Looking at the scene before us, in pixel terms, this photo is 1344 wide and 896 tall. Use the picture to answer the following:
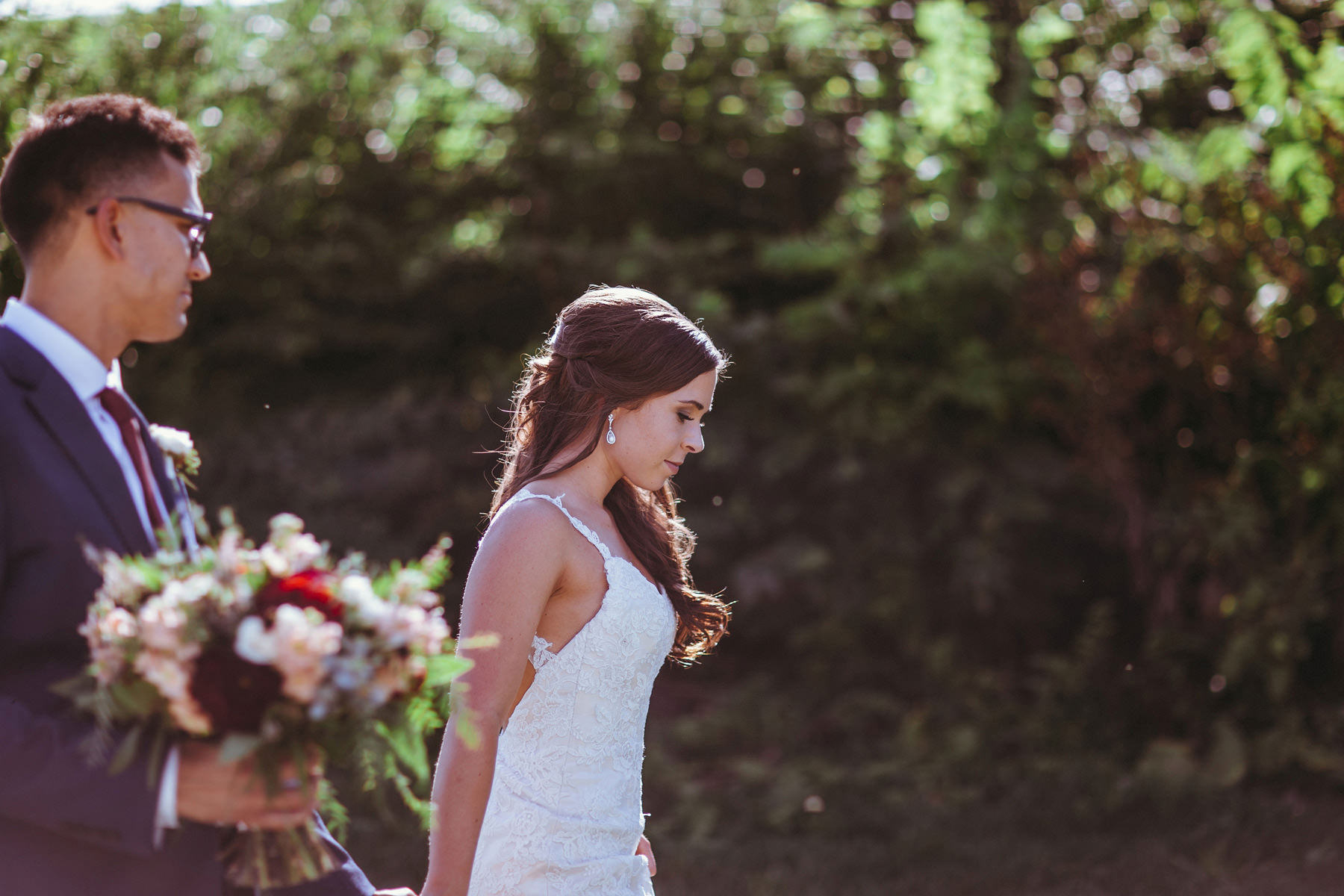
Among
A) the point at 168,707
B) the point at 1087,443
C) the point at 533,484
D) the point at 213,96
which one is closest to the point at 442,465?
the point at 213,96

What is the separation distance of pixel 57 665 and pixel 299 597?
0.42 metres

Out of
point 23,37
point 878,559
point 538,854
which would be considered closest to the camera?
point 538,854

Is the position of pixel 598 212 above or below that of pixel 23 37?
below

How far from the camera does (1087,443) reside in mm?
7035

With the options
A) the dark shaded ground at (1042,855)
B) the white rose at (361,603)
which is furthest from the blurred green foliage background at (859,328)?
the white rose at (361,603)

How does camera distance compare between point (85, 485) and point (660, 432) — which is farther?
point (660, 432)

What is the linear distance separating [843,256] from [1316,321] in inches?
108

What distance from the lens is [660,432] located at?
2.70 metres

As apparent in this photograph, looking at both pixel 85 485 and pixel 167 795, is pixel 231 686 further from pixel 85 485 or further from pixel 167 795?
pixel 85 485

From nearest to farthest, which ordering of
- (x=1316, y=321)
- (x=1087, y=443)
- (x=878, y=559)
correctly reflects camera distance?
1. (x=1316, y=321)
2. (x=1087, y=443)
3. (x=878, y=559)

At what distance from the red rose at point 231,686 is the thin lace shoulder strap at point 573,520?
1.03 metres

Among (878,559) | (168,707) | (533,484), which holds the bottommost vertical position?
(878,559)

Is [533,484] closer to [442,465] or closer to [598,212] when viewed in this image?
[442,465]

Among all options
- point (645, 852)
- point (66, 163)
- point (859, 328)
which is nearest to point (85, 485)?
point (66, 163)
